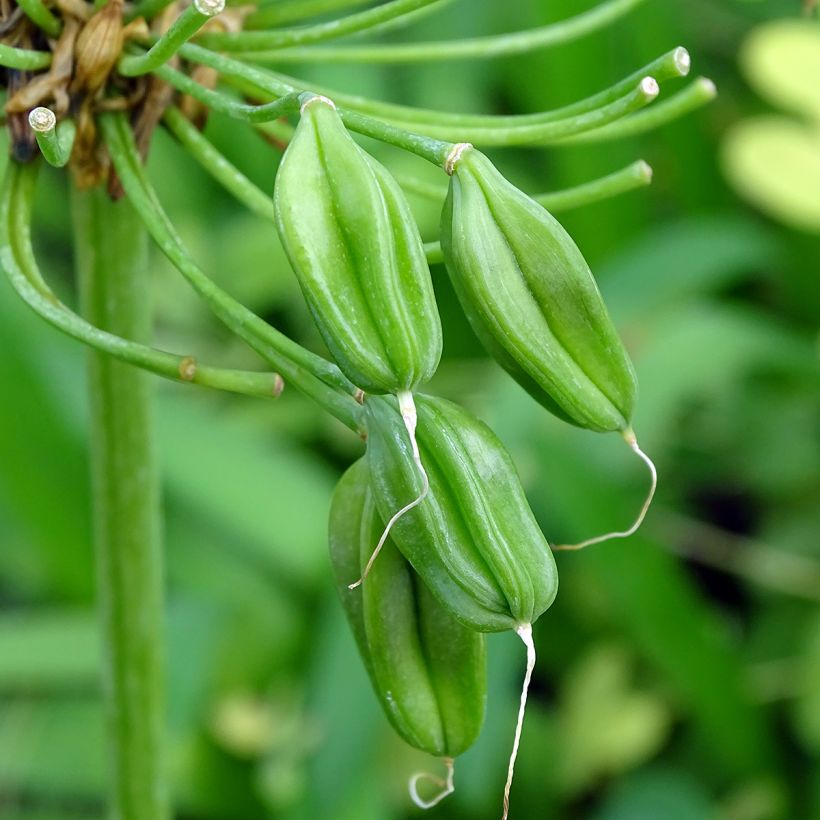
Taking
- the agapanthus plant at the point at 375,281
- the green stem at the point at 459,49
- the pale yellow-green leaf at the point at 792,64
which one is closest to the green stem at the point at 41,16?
the agapanthus plant at the point at 375,281

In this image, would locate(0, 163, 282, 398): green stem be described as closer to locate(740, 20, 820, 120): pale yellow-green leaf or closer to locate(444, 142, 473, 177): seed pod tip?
locate(444, 142, 473, 177): seed pod tip

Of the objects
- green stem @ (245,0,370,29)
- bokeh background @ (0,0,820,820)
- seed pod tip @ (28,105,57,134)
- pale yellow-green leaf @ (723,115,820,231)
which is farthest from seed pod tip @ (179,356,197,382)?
pale yellow-green leaf @ (723,115,820,231)

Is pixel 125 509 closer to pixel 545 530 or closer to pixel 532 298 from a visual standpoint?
pixel 532 298

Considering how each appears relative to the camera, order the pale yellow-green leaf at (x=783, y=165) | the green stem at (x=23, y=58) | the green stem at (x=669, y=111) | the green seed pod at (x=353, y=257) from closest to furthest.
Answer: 1. the green seed pod at (x=353, y=257)
2. the green stem at (x=23, y=58)
3. the green stem at (x=669, y=111)
4. the pale yellow-green leaf at (x=783, y=165)

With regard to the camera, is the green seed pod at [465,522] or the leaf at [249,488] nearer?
the green seed pod at [465,522]

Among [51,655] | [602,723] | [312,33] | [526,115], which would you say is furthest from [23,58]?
[602,723]

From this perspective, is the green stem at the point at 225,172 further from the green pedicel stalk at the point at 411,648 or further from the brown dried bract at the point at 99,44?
the green pedicel stalk at the point at 411,648

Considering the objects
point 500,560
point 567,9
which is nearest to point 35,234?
point 567,9

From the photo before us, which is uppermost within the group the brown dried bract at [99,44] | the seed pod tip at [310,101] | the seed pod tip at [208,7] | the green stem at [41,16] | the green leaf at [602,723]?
the green stem at [41,16]
